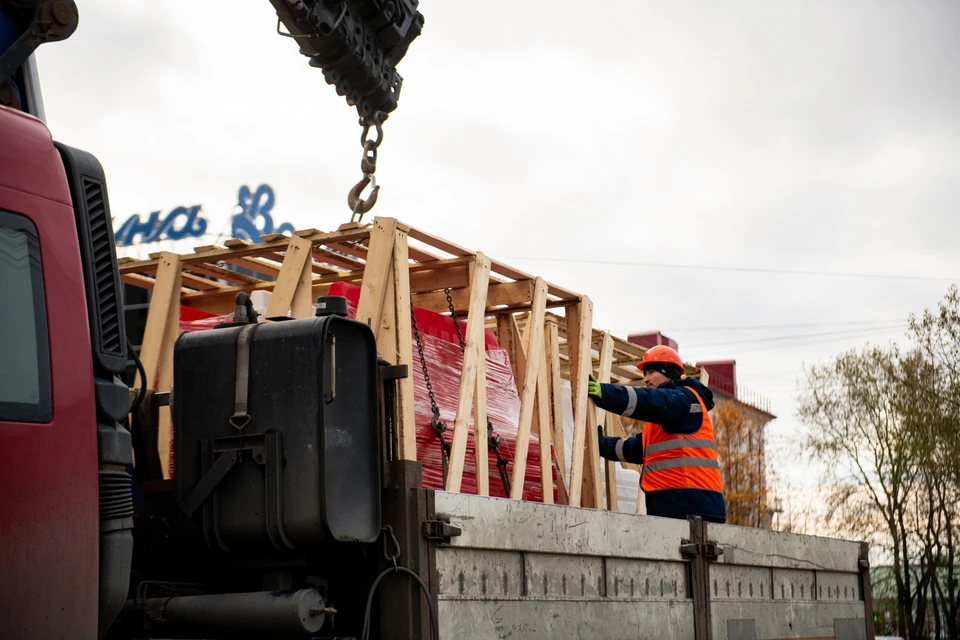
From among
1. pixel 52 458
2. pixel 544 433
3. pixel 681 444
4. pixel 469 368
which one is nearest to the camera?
pixel 52 458

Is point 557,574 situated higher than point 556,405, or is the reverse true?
point 556,405

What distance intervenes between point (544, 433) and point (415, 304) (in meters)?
1.22

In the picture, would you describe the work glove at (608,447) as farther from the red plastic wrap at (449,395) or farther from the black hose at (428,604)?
the black hose at (428,604)

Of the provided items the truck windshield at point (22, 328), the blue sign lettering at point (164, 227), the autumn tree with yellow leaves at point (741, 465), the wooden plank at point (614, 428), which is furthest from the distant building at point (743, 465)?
the truck windshield at point (22, 328)

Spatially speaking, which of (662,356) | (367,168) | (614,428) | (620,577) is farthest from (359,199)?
(614,428)

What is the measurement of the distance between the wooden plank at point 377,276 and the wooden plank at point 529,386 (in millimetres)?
1207

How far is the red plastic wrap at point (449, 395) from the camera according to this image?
5.92 metres

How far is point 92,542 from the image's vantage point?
3.26 meters

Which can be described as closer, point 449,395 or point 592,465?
point 449,395

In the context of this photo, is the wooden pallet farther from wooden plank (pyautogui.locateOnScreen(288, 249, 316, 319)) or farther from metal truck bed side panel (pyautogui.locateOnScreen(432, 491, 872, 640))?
metal truck bed side panel (pyautogui.locateOnScreen(432, 491, 872, 640))

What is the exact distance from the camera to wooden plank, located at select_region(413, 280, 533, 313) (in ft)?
22.6

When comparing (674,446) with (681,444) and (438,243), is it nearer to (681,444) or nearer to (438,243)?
(681,444)

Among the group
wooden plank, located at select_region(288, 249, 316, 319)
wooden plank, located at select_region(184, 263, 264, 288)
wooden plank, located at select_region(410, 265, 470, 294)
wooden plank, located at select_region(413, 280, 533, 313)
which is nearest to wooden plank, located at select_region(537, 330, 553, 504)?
wooden plank, located at select_region(413, 280, 533, 313)

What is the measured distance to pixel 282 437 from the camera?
12.6 ft
